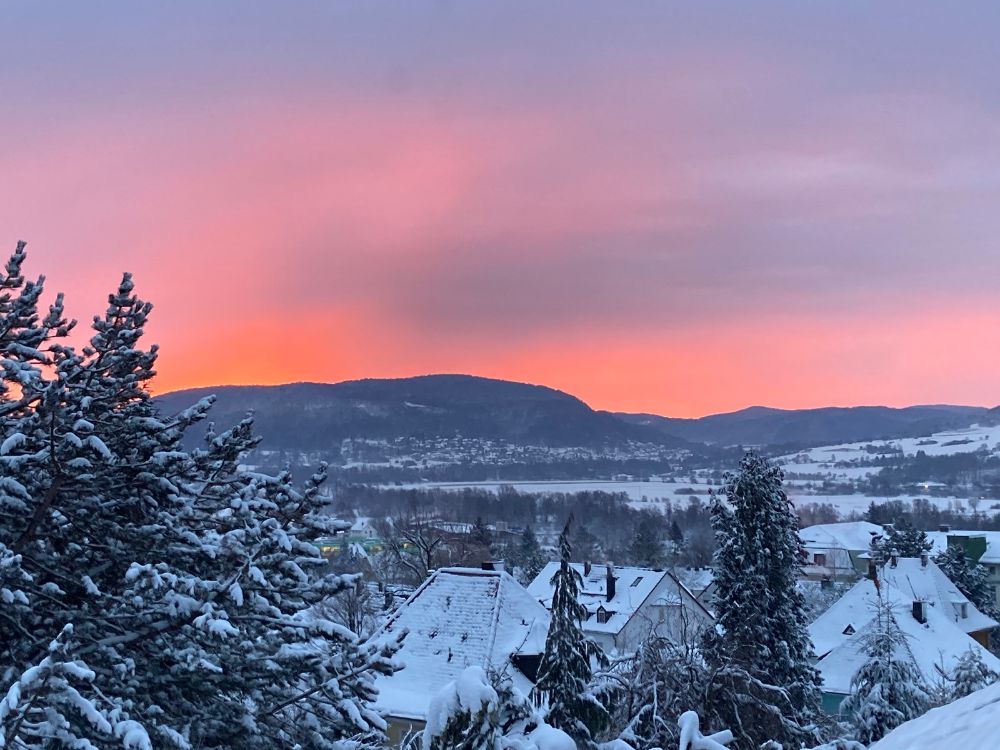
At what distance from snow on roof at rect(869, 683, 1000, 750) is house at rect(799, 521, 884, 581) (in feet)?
246

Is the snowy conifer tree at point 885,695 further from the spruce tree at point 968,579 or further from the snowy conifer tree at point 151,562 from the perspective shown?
the spruce tree at point 968,579

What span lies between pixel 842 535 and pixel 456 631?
78813 mm

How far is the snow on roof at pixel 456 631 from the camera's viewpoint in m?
22.2

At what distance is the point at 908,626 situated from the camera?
31766 mm

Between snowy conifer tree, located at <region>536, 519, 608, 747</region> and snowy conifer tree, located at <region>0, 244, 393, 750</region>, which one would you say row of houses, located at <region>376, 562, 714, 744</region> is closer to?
snowy conifer tree, located at <region>536, 519, 608, 747</region>

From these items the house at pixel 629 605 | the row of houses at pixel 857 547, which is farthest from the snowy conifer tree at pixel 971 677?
the row of houses at pixel 857 547

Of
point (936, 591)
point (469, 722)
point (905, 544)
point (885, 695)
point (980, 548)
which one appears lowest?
point (980, 548)

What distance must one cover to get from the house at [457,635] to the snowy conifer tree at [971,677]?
906 centimetres

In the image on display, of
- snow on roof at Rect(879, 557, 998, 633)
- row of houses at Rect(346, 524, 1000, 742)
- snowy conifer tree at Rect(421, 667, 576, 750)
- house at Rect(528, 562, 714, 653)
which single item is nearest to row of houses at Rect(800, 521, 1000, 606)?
snow on roof at Rect(879, 557, 998, 633)

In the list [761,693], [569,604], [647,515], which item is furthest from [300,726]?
[647,515]

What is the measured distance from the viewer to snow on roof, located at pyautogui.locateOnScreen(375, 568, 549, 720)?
22156 mm

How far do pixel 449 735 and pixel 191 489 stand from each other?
428 centimetres

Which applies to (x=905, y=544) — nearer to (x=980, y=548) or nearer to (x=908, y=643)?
(x=980, y=548)

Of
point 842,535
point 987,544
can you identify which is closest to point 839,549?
point 842,535
